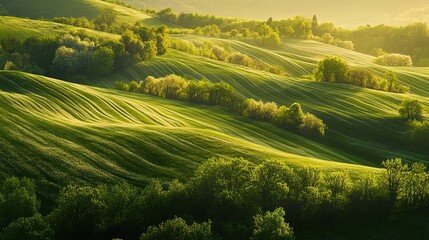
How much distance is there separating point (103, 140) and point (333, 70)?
93446 mm

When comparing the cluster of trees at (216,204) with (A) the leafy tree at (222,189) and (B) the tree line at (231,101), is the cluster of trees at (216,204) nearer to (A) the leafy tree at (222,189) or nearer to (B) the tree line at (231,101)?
(A) the leafy tree at (222,189)

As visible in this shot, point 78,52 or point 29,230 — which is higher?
point 78,52

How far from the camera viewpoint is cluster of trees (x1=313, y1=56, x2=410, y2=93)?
139 meters

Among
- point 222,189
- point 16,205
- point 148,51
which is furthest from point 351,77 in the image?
point 16,205

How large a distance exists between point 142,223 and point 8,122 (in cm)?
2966

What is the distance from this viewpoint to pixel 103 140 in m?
66.4

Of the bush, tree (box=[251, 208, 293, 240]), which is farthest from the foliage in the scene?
tree (box=[251, 208, 293, 240])

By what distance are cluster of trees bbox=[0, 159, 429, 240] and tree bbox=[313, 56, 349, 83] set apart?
3364 inches

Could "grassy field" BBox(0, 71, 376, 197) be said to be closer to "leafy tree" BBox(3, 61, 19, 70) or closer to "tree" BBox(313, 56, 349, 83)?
"leafy tree" BBox(3, 61, 19, 70)

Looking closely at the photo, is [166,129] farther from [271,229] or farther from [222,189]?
[271,229]

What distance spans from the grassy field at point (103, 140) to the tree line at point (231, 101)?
6018 mm

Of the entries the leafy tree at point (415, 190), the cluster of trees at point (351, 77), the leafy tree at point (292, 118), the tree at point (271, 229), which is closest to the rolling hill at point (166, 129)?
the leafy tree at point (292, 118)

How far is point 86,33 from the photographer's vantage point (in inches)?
6284

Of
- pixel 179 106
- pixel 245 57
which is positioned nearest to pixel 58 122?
pixel 179 106
